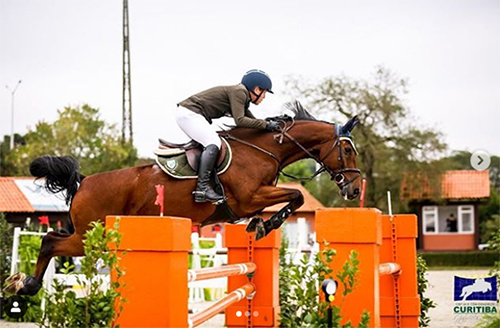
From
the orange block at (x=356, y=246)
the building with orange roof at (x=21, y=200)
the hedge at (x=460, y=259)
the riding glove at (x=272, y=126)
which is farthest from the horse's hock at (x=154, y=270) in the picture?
the hedge at (x=460, y=259)

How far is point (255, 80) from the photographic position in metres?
6.52

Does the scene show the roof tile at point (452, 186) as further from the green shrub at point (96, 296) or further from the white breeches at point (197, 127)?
the green shrub at point (96, 296)

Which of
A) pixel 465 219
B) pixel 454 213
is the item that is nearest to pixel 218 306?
pixel 465 219

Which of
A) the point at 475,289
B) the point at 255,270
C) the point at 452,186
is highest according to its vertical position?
the point at 452,186

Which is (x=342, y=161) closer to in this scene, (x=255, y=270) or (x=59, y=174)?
(x=255, y=270)

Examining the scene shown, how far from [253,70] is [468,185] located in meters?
34.7

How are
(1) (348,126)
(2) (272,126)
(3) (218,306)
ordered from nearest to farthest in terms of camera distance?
1. (3) (218,306)
2. (2) (272,126)
3. (1) (348,126)

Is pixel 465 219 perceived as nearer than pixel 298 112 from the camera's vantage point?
No

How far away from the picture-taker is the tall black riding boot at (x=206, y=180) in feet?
20.3

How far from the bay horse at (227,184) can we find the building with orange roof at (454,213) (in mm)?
32781

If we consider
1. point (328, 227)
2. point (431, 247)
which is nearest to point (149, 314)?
point (328, 227)

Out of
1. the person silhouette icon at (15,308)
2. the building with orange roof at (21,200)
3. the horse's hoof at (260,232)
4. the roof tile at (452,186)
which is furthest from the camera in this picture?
the roof tile at (452,186)

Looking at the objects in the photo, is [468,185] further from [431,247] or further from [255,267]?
[255,267]

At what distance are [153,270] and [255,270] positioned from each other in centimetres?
302
